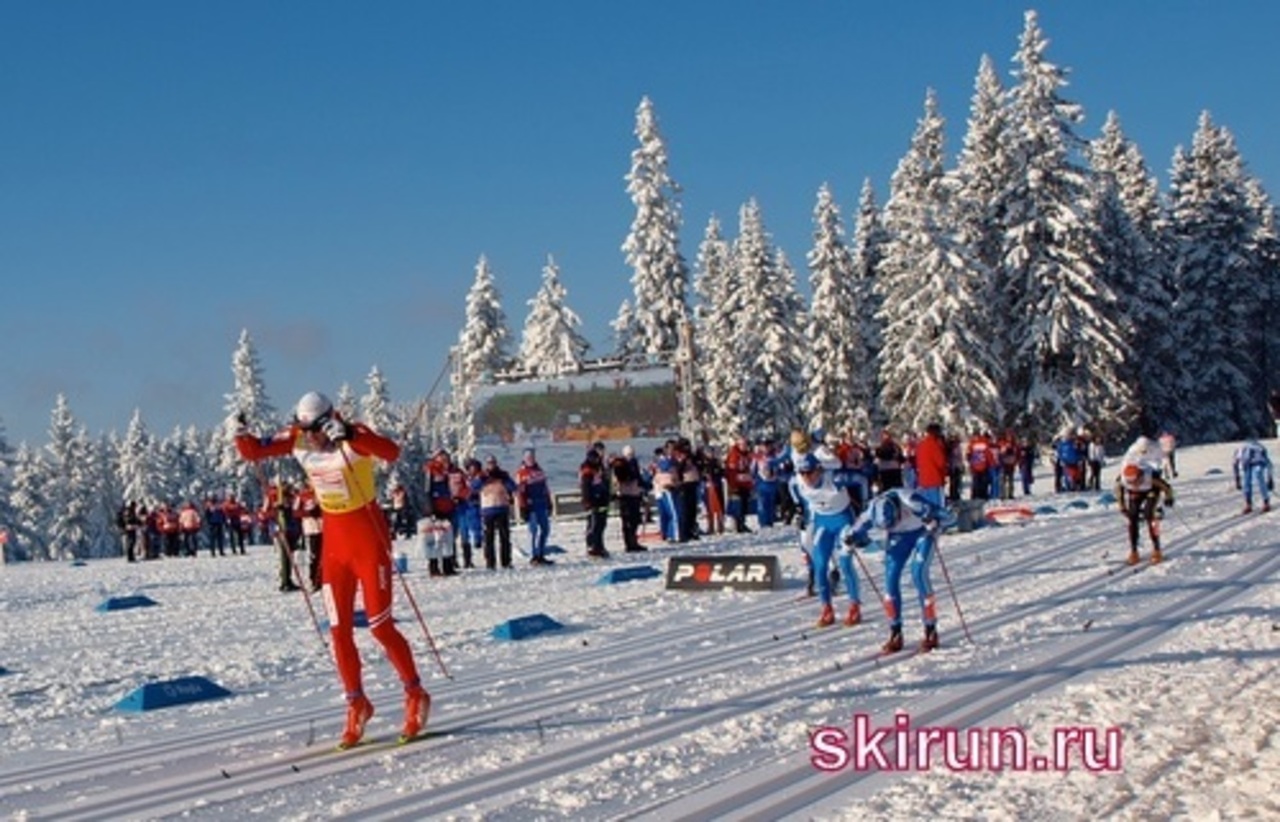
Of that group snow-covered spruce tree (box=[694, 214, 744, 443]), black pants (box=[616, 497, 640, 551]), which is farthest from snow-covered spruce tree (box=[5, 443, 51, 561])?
black pants (box=[616, 497, 640, 551])

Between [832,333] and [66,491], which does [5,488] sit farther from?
[832,333]

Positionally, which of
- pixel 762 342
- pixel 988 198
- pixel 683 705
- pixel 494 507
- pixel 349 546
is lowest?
pixel 683 705

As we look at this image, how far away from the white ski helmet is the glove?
0.35 metres

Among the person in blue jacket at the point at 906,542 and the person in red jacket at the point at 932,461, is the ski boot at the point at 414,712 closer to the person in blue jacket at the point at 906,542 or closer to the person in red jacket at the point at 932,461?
the person in blue jacket at the point at 906,542

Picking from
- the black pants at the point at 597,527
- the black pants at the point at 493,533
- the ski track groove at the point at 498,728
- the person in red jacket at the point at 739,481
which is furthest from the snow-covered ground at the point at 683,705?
the person in red jacket at the point at 739,481

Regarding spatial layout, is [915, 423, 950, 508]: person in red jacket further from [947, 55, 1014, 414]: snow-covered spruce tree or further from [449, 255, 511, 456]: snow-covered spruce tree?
[449, 255, 511, 456]: snow-covered spruce tree

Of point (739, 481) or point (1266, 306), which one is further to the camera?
point (1266, 306)

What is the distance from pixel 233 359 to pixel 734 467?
57.8 meters

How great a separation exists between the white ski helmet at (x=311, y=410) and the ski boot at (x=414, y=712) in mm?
1826

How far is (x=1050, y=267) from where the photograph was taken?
155 ft

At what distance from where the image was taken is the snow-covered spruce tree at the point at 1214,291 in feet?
195

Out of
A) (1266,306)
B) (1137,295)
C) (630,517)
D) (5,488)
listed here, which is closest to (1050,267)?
(1137,295)

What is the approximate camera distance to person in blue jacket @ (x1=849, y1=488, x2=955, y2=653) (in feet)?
40.4

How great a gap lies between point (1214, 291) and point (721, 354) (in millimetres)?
22119
